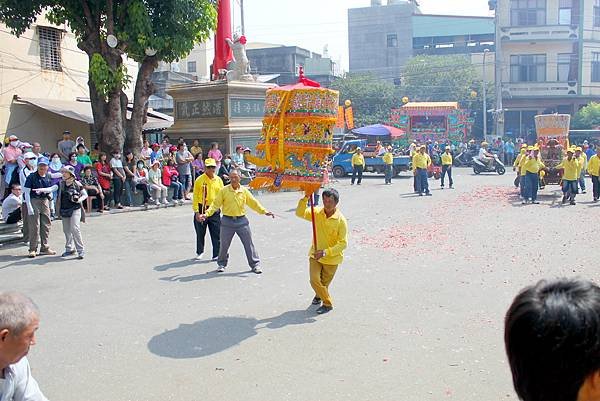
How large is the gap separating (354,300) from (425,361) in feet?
6.89

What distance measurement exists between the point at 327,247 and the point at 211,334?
1739 mm

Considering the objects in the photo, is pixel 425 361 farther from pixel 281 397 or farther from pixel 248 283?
pixel 248 283

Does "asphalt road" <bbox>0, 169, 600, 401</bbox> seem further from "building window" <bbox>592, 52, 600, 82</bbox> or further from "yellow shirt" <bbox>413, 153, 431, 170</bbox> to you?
"building window" <bbox>592, 52, 600, 82</bbox>

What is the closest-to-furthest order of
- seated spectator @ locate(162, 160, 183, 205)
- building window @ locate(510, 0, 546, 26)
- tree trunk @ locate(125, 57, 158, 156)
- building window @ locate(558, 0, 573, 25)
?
seated spectator @ locate(162, 160, 183, 205)
tree trunk @ locate(125, 57, 158, 156)
building window @ locate(558, 0, 573, 25)
building window @ locate(510, 0, 546, 26)

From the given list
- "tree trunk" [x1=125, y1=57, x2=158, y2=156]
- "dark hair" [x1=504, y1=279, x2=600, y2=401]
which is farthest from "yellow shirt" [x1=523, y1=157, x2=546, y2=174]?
"dark hair" [x1=504, y1=279, x2=600, y2=401]

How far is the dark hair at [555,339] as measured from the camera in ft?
5.11

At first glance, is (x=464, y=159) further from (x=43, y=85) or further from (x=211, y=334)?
(x=211, y=334)

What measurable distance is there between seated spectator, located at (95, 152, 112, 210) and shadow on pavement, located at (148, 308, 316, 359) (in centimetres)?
1014

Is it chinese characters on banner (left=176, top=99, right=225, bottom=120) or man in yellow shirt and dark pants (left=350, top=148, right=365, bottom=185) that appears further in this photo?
man in yellow shirt and dark pants (left=350, top=148, right=365, bottom=185)

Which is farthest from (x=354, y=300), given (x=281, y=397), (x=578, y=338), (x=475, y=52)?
(x=475, y=52)

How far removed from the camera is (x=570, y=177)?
1638 centimetres

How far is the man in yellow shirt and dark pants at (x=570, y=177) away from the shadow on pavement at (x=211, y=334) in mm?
11764

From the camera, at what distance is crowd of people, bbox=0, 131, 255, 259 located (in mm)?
10422

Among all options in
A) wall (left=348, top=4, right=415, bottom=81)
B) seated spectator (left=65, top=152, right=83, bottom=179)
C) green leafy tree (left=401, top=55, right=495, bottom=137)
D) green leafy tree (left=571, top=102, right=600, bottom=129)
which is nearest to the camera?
seated spectator (left=65, top=152, right=83, bottom=179)
